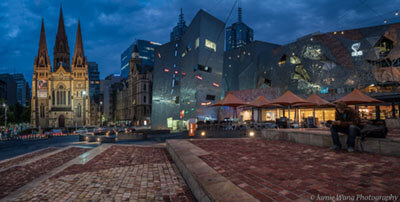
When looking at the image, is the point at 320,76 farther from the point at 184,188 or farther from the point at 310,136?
the point at 184,188

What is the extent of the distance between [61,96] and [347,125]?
102685mm

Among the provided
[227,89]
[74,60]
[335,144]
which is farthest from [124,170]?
[74,60]

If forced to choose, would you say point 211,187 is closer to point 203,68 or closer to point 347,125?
point 347,125

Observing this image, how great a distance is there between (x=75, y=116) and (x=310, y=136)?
312 feet

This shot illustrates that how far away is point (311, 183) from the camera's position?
117 inches

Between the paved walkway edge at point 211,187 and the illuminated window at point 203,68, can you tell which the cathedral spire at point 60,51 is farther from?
the paved walkway edge at point 211,187

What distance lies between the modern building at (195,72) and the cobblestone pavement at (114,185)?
89.5 feet

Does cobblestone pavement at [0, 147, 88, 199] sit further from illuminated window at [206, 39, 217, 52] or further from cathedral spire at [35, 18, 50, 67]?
cathedral spire at [35, 18, 50, 67]

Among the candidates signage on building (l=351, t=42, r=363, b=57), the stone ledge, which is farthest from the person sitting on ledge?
signage on building (l=351, t=42, r=363, b=57)

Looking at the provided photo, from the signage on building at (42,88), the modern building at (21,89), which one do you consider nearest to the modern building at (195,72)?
the signage on building at (42,88)

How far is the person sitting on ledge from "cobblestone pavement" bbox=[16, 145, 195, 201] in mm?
4566

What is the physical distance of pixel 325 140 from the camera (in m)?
6.68

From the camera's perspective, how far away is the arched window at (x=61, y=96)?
87.1m

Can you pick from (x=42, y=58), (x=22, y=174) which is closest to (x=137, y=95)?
(x=42, y=58)
